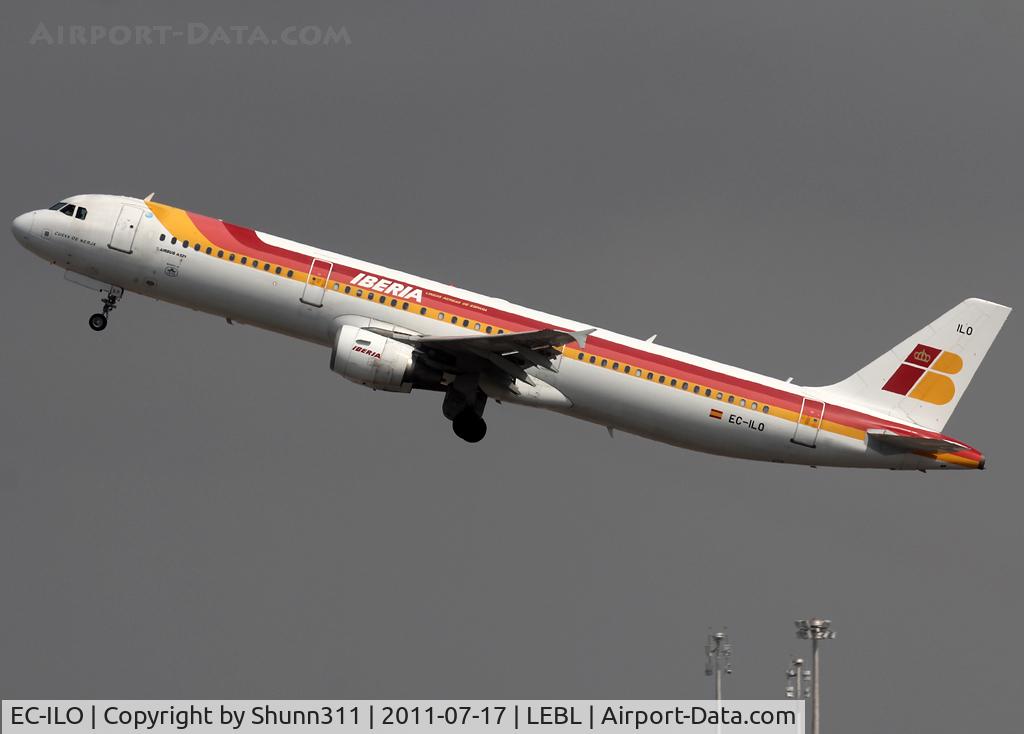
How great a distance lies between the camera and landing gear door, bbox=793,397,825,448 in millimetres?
59500

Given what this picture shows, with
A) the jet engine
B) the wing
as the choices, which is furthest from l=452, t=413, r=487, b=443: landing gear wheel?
the jet engine

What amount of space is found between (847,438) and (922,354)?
15.9 feet

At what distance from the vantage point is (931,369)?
62.0 metres

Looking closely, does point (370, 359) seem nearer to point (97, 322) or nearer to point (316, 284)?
point (316, 284)

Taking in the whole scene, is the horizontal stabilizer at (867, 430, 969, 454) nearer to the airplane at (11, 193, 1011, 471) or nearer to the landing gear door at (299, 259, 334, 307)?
the airplane at (11, 193, 1011, 471)

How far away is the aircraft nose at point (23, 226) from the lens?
60344mm

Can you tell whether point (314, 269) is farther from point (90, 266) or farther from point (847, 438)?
point (847, 438)

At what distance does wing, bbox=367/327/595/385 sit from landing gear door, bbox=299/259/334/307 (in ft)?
6.20

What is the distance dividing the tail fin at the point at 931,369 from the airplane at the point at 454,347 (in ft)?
2.26

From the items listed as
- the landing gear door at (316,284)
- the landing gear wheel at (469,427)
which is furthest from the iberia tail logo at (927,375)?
the landing gear door at (316,284)

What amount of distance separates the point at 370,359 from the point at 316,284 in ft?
10.7

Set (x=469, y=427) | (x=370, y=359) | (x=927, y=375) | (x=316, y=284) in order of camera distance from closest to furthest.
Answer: (x=370, y=359) < (x=316, y=284) < (x=469, y=427) < (x=927, y=375)

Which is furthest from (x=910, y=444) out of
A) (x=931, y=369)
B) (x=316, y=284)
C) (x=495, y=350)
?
(x=316, y=284)

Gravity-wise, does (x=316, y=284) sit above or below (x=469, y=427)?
above
